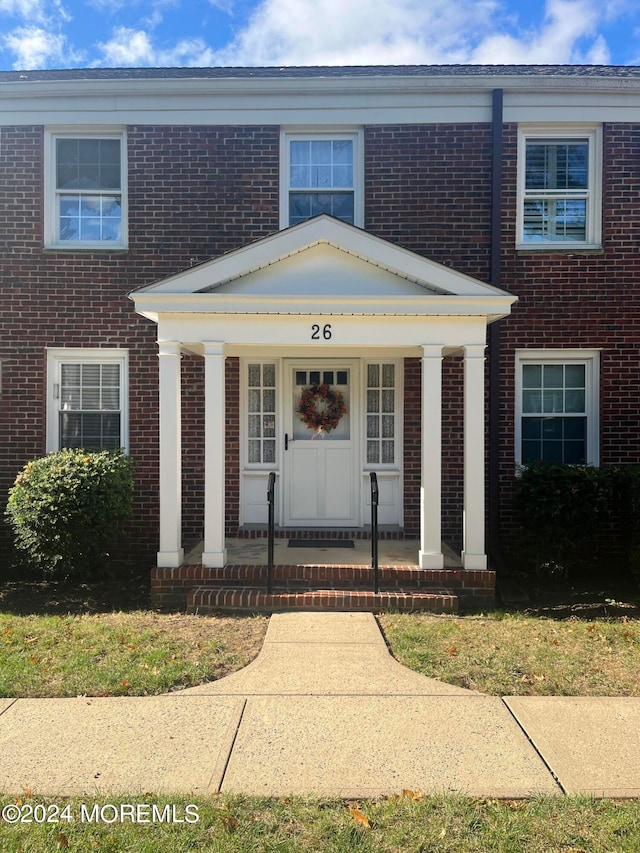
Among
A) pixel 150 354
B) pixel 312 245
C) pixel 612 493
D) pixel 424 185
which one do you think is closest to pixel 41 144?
pixel 150 354

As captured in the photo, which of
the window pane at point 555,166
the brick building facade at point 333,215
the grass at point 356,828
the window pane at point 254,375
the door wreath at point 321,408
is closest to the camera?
the grass at point 356,828

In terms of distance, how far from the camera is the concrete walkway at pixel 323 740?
3.31 meters

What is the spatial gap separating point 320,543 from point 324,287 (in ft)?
10.5

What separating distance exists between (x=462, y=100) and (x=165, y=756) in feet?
26.6

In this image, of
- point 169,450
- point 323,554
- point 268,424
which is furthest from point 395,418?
point 169,450

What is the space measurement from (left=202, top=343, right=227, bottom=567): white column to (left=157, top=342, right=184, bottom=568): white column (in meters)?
0.33

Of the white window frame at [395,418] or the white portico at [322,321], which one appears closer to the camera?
the white portico at [322,321]

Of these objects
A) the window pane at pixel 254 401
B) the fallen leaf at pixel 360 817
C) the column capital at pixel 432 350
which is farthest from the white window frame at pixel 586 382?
the fallen leaf at pixel 360 817

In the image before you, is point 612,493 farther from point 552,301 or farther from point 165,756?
point 165,756

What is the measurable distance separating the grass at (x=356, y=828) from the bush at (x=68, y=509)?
13.3 ft

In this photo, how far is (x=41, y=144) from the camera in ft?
27.3

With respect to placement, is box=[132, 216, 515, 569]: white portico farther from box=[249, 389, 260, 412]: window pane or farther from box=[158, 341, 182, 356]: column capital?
box=[249, 389, 260, 412]: window pane

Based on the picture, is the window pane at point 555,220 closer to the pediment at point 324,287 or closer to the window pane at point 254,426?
the pediment at point 324,287

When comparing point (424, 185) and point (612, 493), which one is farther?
point (424, 185)
